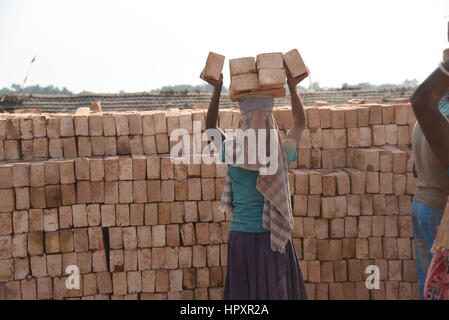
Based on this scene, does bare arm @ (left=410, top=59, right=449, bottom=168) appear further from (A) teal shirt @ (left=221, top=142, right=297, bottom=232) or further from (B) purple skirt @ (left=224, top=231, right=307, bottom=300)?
(B) purple skirt @ (left=224, top=231, right=307, bottom=300)

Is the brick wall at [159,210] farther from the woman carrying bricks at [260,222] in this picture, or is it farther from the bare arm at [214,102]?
the woman carrying bricks at [260,222]

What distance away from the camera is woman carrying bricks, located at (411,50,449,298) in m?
2.70

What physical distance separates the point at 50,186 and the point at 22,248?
0.64m

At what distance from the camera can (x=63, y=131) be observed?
559cm

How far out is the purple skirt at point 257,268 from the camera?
3586 mm

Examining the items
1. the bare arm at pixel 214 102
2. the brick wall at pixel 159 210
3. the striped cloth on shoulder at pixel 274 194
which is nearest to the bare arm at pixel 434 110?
the striped cloth on shoulder at pixel 274 194

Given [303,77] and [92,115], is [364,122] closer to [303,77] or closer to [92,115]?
[303,77]

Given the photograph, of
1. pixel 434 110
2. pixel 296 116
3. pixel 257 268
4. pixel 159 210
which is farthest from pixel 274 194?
pixel 159 210

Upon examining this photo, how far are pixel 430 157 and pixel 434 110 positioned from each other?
17.0 inches

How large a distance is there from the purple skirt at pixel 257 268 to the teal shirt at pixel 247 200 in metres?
0.05

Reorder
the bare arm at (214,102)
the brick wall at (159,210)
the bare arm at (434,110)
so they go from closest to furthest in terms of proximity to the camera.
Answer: the bare arm at (434,110)
the bare arm at (214,102)
the brick wall at (159,210)

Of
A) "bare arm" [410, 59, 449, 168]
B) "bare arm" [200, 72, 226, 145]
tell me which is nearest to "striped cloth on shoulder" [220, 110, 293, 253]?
"bare arm" [200, 72, 226, 145]

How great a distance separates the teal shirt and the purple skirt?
0.05 m

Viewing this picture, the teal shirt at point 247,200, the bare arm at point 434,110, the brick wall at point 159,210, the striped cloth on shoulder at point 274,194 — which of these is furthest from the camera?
the brick wall at point 159,210
